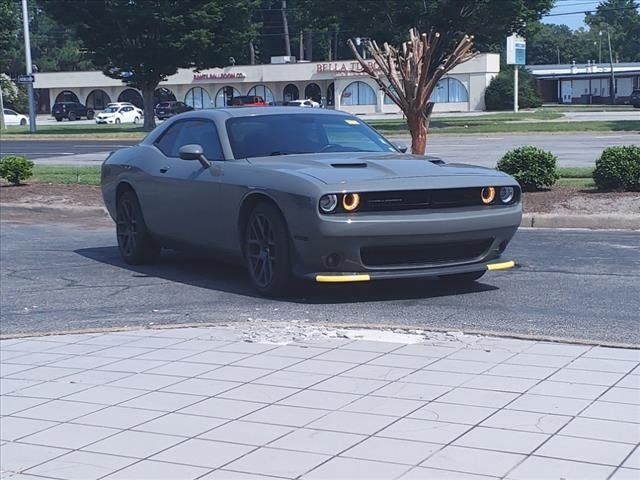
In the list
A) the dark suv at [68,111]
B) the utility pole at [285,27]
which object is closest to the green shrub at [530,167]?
the dark suv at [68,111]

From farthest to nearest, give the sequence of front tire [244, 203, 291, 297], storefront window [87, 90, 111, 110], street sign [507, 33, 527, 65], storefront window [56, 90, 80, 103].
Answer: storefront window [56, 90, 80, 103] → storefront window [87, 90, 111, 110] → street sign [507, 33, 527, 65] → front tire [244, 203, 291, 297]

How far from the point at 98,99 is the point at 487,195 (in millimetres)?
82294

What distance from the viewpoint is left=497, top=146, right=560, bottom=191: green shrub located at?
543 inches

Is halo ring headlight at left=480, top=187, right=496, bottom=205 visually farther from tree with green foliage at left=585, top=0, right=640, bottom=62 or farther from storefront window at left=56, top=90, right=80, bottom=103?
tree with green foliage at left=585, top=0, right=640, bottom=62

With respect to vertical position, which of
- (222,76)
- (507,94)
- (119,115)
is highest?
(222,76)

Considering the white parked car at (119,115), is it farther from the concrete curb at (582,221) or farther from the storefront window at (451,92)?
the concrete curb at (582,221)

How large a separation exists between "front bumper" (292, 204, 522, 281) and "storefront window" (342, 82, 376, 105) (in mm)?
68475

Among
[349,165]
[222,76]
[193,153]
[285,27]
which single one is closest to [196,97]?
[222,76]

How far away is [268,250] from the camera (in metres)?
8.11

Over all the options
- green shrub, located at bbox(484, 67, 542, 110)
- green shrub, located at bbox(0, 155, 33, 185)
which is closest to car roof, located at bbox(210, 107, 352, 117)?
green shrub, located at bbox(0, 155, 33, 185)

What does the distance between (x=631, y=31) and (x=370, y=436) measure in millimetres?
128996

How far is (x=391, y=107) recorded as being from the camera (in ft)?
250

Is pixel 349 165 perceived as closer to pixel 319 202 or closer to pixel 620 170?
pixel 319 202

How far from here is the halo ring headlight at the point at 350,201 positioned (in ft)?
24.8
